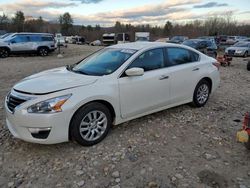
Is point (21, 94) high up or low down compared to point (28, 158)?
up

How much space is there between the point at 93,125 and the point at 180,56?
8.02 ft

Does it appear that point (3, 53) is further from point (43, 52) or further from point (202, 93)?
point (202, 93)

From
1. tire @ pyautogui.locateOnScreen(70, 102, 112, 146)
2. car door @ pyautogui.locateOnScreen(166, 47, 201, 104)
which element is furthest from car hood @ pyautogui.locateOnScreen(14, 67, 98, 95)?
car door @ pyautogui.locateOnScreen(166, 47, 201, 104)

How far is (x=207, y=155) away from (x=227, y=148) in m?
0.44

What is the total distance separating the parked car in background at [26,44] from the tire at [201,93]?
654 inches

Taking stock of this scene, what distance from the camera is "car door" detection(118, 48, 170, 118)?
4.23 m

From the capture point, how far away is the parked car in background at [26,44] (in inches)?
732

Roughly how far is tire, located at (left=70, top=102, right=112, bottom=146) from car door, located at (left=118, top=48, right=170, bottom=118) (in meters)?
0.36

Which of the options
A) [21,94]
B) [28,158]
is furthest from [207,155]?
[21,94]

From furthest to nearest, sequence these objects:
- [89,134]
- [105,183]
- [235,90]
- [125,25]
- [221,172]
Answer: [125,25] → [235,90] → [89,134] → [221,172] → [105,183]

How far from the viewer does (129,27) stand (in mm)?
92438

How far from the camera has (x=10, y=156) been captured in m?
3.74

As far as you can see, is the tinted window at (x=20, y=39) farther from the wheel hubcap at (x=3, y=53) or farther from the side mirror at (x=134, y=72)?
the side mirror at (x=134, y=72)

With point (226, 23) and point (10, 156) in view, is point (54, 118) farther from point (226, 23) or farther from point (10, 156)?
point (226, 23)
